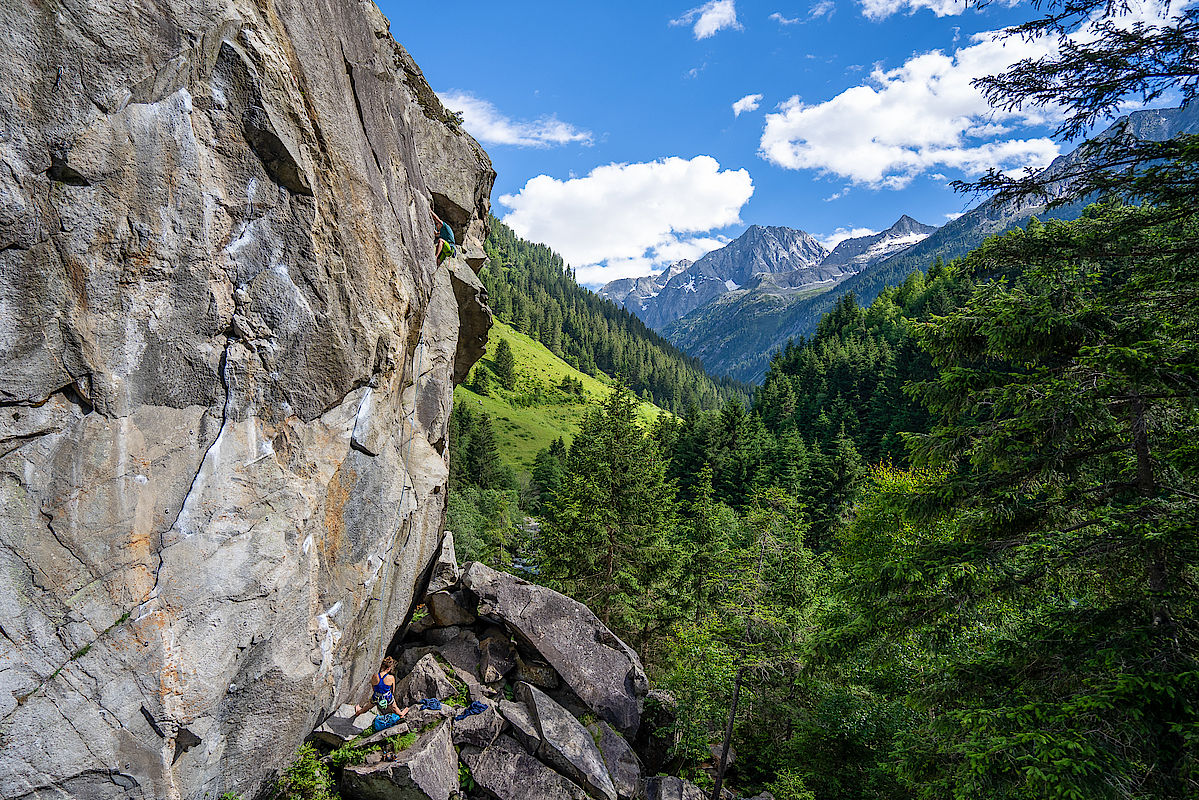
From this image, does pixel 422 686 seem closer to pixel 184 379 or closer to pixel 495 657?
pixel 495 657

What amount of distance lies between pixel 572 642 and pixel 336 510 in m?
8.89

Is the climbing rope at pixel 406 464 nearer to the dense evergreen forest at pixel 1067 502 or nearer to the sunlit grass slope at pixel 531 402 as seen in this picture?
the dense evergreen forest at pixel 1067 502

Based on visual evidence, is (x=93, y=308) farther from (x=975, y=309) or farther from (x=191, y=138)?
(x=975, y=309)

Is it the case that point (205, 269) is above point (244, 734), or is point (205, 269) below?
above

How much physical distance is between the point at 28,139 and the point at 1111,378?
14.4 metres

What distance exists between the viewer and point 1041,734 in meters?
5.68

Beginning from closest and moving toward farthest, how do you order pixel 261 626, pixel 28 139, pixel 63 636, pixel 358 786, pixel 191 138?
A: pixel 28 139 < pixel 63 636 < pixel 191 138 < pixel 261 626 < pixel 358 786

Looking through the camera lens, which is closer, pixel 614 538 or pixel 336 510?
pixel 336 510

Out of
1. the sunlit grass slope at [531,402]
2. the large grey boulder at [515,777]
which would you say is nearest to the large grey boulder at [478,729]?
the large grey boulder at [515,777]

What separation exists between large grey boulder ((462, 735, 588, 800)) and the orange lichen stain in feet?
21.5

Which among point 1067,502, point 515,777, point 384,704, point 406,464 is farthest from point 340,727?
point 1067,502

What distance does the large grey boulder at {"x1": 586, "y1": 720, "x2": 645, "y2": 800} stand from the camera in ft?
45.7

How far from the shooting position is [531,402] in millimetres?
107125

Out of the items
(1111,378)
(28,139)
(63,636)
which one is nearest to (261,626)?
(63,636)
